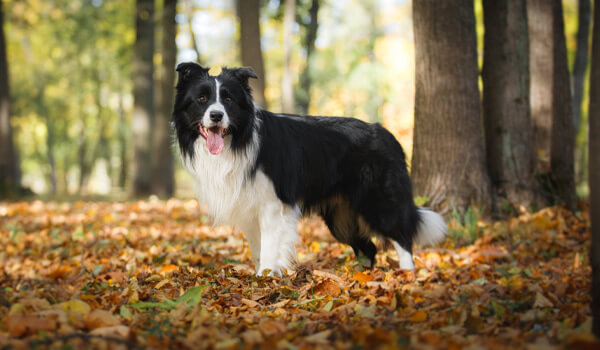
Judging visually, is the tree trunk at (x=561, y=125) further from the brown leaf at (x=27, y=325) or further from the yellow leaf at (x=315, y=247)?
the brown leaf at (x=27, y=325)

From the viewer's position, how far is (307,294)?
365 centimetres

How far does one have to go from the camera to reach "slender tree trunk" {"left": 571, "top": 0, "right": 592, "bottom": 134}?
1392 centimetres

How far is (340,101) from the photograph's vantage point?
28.9 m

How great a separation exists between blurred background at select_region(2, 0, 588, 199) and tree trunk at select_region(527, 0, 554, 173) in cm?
726

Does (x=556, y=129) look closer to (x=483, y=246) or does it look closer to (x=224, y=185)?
(x=483, y=246)

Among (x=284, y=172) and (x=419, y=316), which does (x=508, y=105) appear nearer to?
(x=284, y=172)

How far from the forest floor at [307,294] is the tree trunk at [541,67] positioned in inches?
62.6

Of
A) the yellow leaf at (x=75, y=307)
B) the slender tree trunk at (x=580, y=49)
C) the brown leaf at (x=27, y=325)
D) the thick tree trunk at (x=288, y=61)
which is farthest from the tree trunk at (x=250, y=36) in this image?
the slender tree trunk at (x=580, y=49)

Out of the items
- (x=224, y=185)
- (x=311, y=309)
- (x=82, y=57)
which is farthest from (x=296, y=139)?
(x=82, y=57)

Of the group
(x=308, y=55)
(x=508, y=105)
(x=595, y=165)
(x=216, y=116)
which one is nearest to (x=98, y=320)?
(x=216, y=116)

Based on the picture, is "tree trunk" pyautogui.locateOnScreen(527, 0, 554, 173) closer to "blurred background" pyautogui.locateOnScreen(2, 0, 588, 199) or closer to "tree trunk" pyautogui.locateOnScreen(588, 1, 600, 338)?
"tree trunk" pyautogui.locateOnScreen(588, 1, 600, 338)

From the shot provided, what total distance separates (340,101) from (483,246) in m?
23.8

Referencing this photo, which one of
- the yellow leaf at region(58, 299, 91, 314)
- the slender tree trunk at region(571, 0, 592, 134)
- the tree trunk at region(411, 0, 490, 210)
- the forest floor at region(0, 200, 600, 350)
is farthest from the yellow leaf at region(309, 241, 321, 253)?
the slender tree trunk at region(571, 0, 592, 134)

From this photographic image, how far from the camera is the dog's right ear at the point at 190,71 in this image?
4.55 meters
